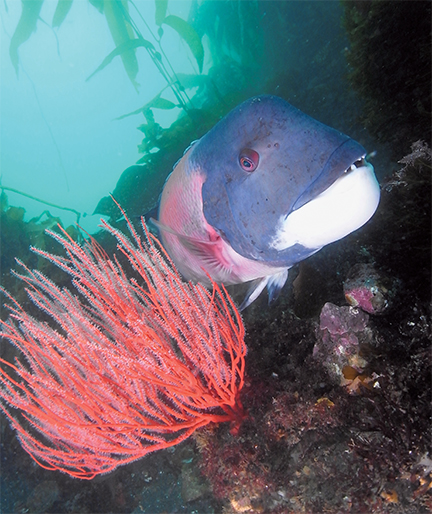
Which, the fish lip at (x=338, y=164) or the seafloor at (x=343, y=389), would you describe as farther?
the seafloor at (x=343, y=389)

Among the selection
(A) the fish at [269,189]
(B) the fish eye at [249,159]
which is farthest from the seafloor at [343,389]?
(B) the fish eye at [249,159]

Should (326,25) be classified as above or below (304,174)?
below

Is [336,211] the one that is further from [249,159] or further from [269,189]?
[249,159]

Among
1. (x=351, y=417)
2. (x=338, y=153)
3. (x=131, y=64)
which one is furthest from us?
(x=131, y=64)

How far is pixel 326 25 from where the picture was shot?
909cm

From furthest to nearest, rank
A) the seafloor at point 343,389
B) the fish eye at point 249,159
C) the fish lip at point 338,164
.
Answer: the seafloor at point 343,389 < the fish eye at point 249,159 < the fish lip at point 338,164

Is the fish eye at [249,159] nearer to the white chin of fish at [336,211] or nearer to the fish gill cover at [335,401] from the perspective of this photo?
the white chin of fish at [336,211]

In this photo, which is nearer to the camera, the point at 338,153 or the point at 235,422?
the point at 338,153

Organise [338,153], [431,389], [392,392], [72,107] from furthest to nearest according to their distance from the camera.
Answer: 1. [72,107]
2. [392,392]
3. [431,389]
4. [338,153]

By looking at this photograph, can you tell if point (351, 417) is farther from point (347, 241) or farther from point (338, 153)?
point (338, 153)

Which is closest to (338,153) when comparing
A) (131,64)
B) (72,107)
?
(131,64)

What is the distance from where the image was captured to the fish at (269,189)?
128 cm

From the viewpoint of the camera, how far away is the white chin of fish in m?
1.25

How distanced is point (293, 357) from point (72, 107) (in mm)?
109429
